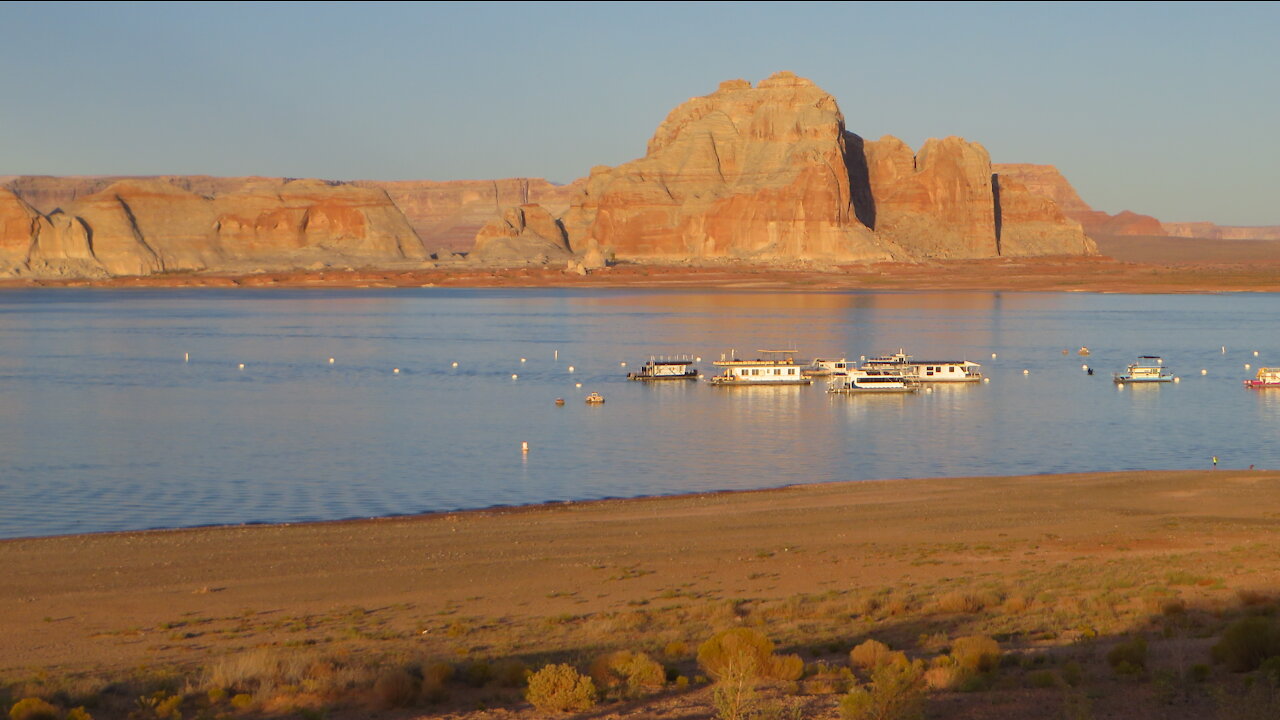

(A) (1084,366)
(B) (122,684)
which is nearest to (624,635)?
(B) (122,684)

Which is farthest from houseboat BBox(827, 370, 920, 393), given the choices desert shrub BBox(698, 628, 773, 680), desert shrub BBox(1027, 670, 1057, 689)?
desert shrub BBox(1027, 670, 1057, 689)

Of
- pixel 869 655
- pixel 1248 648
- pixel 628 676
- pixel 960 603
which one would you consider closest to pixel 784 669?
pixel 869 655

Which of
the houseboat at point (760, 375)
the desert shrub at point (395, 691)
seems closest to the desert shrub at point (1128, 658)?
the desert shrub at point (395, 691)

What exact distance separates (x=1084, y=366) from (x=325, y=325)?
69.9m

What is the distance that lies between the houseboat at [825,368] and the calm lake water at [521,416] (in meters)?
4.48

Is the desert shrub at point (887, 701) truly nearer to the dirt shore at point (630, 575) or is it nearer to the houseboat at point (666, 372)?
the dirt shore at point (630, 575)

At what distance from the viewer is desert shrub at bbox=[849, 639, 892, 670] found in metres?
13.8

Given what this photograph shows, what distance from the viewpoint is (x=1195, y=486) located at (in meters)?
33.9

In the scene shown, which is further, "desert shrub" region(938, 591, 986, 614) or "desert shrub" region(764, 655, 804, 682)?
"desert shrub" region(938, 591, 986, 614)

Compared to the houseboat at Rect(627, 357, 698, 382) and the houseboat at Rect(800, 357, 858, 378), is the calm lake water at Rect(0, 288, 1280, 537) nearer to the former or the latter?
the houseboat at Rect(627, 357, 698, 382)

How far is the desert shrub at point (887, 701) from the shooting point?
1098 centimetres

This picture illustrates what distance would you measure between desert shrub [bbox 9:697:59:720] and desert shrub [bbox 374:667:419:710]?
2851 millimetres

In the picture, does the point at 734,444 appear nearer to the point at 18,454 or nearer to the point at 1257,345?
the point at 18,454

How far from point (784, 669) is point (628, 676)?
157 centimetres
